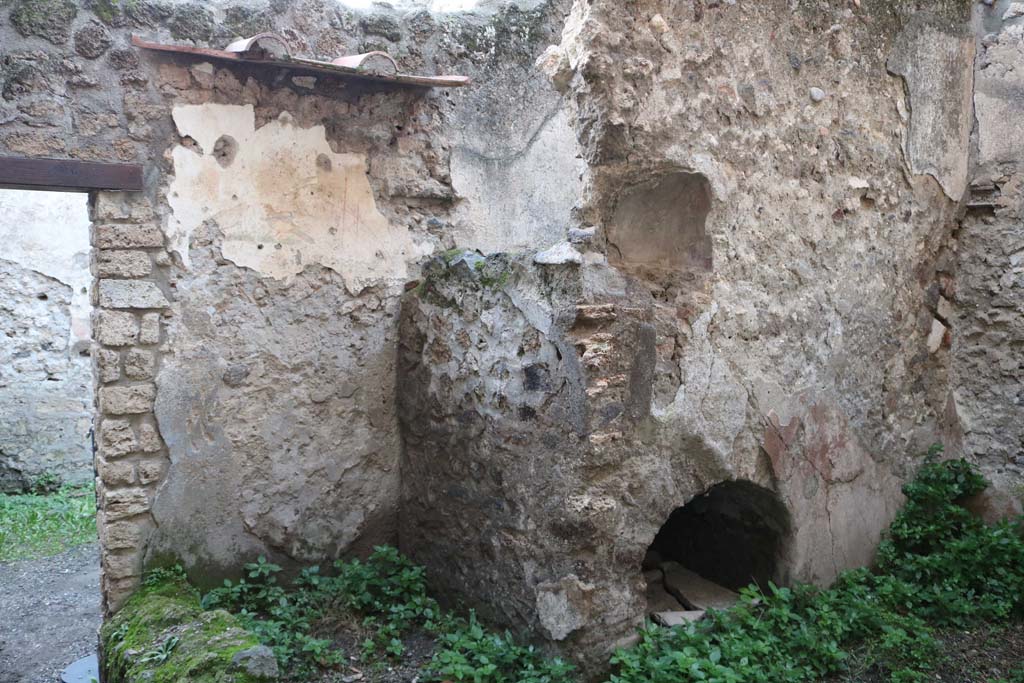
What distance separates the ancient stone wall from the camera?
6.67 metres

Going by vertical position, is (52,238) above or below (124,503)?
above

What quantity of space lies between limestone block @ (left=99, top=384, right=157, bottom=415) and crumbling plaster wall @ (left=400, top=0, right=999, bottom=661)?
1.15m

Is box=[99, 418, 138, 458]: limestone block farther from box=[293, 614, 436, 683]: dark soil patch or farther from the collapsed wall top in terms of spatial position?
the collapsed wall top

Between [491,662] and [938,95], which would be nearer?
[491,662]

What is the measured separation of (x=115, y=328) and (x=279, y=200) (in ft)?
2.97

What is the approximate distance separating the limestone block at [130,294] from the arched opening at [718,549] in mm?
2502

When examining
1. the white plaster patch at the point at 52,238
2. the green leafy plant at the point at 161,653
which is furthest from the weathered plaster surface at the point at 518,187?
the white plaster patch at the point at 52,238

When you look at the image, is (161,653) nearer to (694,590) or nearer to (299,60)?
(694,590)

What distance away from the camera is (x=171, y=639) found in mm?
3232

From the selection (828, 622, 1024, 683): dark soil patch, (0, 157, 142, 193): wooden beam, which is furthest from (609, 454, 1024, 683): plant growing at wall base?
(0, 157, 142, 193): wooden beam

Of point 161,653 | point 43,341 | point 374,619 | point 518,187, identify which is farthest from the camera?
point 43,341

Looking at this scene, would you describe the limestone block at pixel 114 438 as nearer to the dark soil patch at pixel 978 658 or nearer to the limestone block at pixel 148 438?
the limestone block at pixel 148 438

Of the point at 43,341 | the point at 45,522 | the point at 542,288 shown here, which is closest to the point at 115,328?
the point at 542,288

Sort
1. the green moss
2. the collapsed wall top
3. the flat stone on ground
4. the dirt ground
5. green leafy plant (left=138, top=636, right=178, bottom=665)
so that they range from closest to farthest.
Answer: the green moss
green leafy plant (left=138, top=636, right=178, bottom=665)
the collapsed wall top
the flat stone on ground
the dirt ground
